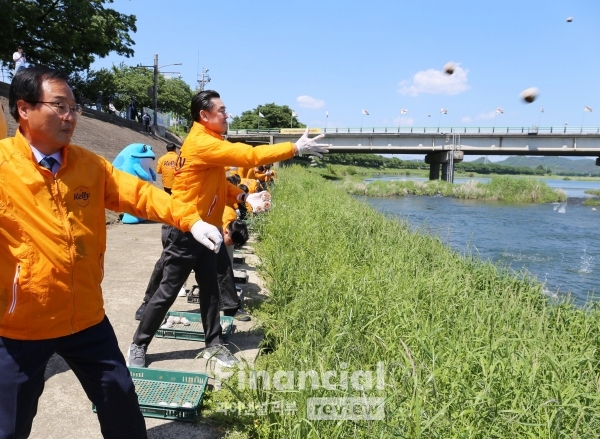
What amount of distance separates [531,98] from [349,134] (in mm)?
36933

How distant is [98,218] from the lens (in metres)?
2.15

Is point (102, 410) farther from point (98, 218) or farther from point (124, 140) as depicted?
point (124, 140)

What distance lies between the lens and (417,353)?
3154mm

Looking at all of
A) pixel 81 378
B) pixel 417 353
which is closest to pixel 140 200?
Answer: pixel 81 378

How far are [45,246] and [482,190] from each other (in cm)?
3813

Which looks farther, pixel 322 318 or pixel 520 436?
pixel 322 318

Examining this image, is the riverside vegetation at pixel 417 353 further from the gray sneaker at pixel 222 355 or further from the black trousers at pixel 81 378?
the black trousers at pixel 81 378

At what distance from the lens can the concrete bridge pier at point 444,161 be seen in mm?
43625

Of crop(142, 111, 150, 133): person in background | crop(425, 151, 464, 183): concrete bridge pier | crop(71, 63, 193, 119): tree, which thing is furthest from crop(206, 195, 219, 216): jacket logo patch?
crop(425, 151, 464, 183): concrete bridge pier

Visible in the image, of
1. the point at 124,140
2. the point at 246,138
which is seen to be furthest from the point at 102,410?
the point at 246,138

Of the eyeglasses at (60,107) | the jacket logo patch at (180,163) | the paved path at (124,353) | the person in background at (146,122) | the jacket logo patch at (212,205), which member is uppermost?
the person in background at (146,122)

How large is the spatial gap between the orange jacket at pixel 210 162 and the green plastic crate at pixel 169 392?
111cm

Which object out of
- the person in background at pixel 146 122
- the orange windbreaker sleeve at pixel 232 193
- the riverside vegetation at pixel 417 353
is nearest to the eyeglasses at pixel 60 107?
the riverside vegetation at pixel 417 353

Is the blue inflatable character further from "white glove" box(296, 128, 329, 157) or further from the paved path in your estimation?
"white glove" box(296, 128, 329, 157)
